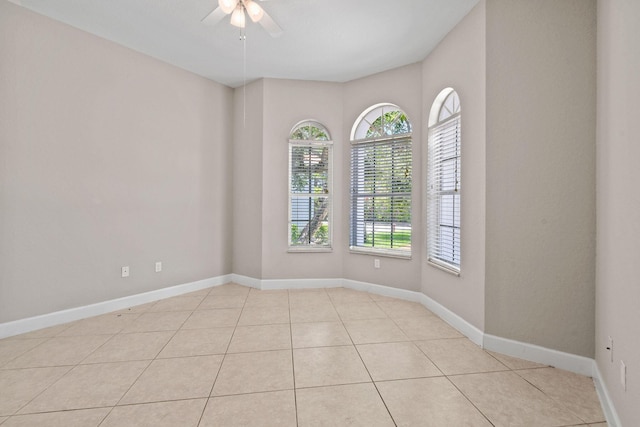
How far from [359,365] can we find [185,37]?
143 inches

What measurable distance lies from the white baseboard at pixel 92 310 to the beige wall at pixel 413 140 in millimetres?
2181

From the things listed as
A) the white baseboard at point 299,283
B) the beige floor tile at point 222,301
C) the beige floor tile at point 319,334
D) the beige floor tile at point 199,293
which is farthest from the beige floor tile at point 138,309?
the beige floor tile at point 319,334

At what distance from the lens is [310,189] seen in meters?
4.28

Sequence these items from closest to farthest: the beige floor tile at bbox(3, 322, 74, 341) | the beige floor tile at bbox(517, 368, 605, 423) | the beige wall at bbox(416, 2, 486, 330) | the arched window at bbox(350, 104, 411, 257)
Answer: the beige floor tile at bbox(517, 368, 605, 423) → the beige wall at bbox(416, 2, 486, 330) → the beige floor tile at bbox(3, 322, 74, 341) → the arched window at bbox(350, 104, 411, 257)

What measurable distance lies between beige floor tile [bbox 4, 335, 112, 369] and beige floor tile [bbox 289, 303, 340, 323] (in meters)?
1.73

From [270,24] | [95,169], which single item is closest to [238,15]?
[270,24]

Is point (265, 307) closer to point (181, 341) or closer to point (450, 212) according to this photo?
point (181, 341)

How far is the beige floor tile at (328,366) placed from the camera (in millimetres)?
1979

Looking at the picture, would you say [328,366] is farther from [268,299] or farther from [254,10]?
[254,10]

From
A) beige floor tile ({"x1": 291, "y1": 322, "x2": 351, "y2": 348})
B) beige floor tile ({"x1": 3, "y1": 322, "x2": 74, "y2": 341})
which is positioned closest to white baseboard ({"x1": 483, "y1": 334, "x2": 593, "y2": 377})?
beige floor tile ({"x1": 291, "y1": 322, "x2": 351, "y2": 348})

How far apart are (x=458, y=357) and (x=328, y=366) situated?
3.42 feet

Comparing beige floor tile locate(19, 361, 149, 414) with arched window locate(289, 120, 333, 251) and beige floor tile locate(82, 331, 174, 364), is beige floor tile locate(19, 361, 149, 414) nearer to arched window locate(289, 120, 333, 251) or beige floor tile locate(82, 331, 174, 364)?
beige floor tile locate(82, 331, 174, 364)

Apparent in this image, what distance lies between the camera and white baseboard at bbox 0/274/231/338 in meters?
2.64

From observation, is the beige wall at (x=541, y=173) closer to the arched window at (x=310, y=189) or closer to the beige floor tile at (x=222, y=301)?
the arched window at (x=310, y=189)
